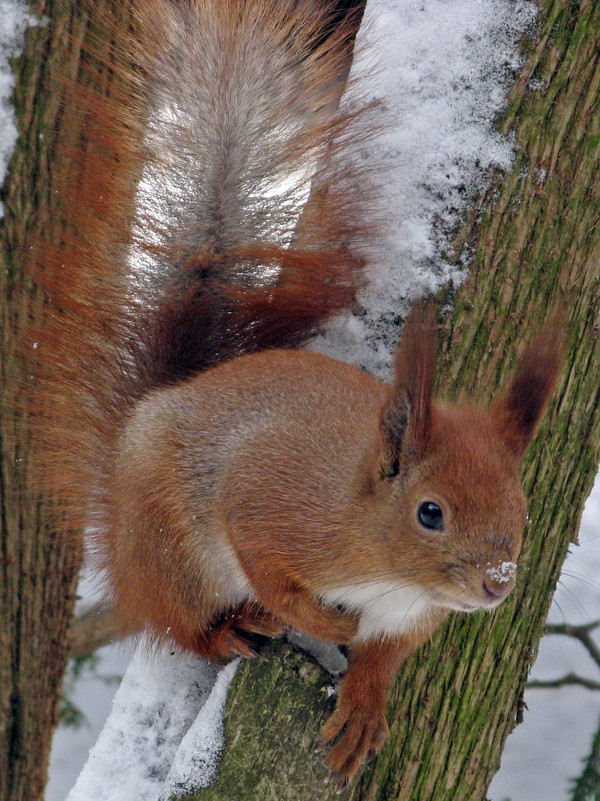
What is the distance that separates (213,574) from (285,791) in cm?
48

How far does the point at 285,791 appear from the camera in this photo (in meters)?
1.46

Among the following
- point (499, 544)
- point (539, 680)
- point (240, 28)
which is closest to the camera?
point (499, 544)

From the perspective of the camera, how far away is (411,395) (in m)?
1.38

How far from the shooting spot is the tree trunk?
5.50ft

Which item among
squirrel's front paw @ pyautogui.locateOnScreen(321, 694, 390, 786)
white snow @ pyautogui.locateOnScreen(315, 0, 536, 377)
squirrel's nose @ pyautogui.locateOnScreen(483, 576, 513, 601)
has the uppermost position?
white snow @ pyautogui.locateOnScreen(315, 0, 536, 377)

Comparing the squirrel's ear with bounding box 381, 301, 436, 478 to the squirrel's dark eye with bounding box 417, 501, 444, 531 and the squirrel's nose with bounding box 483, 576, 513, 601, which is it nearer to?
the squirrel's dark eye with bounding box 417, 501, 444, 531

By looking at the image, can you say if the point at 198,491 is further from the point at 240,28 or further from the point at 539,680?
the point at 539,680

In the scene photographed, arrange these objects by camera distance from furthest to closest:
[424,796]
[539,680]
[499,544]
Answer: [539,680]
[424,796]
[499,544]

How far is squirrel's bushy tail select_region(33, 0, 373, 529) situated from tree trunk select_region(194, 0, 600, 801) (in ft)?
1.02

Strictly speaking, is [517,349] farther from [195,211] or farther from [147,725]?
[147,725]

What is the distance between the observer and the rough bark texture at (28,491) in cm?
221

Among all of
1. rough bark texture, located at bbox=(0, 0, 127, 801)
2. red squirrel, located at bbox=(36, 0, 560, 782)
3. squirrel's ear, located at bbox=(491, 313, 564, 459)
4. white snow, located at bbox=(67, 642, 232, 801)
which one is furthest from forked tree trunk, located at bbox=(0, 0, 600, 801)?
rough bark texture, located at bbox=(0, 0, 127, 801)

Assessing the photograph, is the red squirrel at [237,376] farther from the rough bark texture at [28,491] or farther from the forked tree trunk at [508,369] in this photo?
the rough bark texture at [28,491]

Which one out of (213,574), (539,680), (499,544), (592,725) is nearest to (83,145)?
(213,574)
